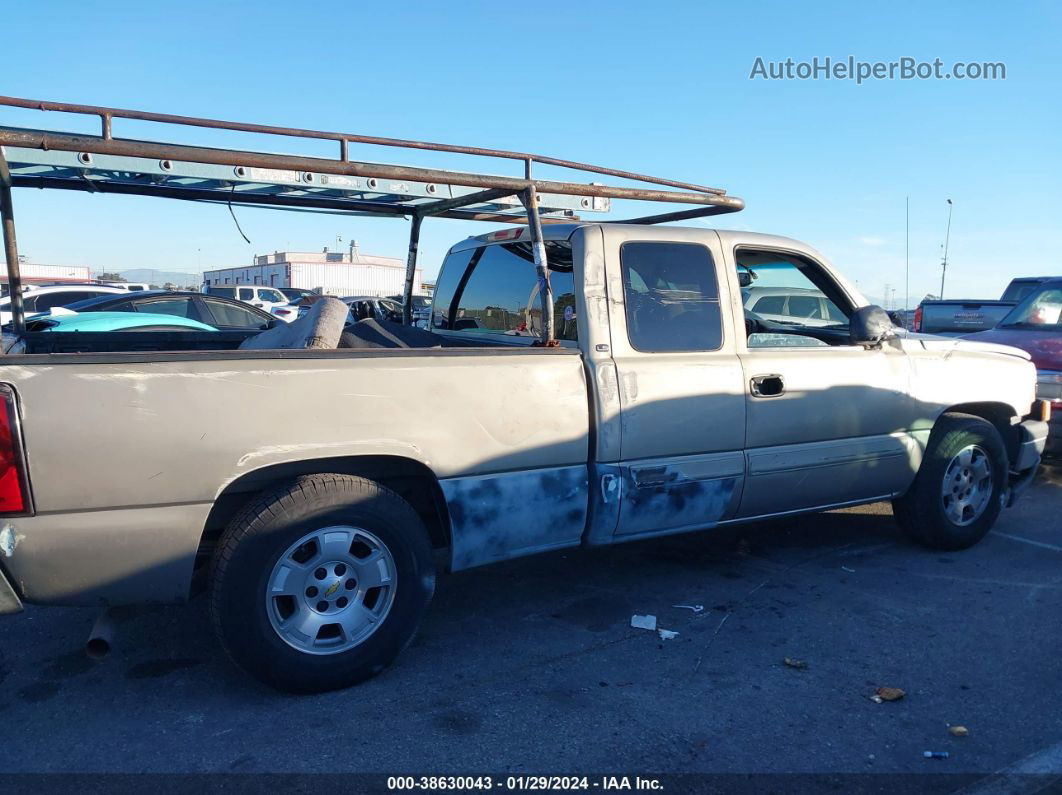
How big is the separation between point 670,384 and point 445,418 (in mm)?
1162

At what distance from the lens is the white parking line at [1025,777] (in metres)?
2.76

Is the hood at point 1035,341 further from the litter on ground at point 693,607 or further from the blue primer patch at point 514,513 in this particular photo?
the blue primer patch at point 514,513

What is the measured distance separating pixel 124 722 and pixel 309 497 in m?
1.09

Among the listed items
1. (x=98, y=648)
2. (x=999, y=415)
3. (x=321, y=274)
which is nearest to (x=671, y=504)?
(x=98, y=648)

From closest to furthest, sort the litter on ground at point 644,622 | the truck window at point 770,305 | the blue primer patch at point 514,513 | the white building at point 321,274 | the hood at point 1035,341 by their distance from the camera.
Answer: the blue primer patch at point 514,513, the litter on ground at point 644,622, the truck window at point 770,305, the hood at point 1035,341, the white building at point 321,274

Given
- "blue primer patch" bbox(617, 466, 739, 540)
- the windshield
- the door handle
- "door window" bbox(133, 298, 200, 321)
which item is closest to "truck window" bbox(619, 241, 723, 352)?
the door handle

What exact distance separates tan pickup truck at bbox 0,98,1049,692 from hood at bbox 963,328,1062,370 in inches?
78.2

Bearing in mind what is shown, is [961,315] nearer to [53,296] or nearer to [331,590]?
[331,590]

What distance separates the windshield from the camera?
7695 mm

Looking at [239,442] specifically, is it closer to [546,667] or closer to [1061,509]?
[546,667]

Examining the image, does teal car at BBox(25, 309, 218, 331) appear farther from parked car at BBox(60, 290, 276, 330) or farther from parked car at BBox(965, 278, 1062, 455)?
parked car at BBox(965, 278, 1062, 455)

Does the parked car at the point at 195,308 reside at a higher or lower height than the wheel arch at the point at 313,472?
higher

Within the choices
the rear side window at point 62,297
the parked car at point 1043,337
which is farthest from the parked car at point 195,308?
the parked car at point 1043,337

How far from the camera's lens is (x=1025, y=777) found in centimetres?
284
